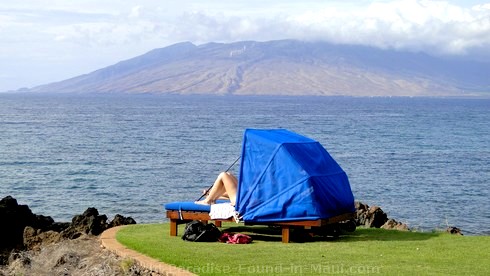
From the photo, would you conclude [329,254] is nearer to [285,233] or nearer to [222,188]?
[285,233]

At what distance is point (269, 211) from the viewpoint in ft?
52.3

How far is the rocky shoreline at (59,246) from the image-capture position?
14375mm

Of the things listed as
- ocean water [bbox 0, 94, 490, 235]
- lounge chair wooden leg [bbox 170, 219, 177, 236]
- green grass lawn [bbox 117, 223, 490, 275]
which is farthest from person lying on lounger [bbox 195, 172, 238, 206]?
ocean water [bbox 0, 94, 490, 235]

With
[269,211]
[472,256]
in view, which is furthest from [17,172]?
[472,256]

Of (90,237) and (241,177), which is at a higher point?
(241,177)

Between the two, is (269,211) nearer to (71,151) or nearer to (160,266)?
(160,266)

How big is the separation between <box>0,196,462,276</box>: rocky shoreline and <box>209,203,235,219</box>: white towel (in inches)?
91.3

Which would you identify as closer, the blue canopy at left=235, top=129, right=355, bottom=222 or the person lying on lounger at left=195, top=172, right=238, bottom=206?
the blue canopy at left=235, top=129, right=355, bottom=222

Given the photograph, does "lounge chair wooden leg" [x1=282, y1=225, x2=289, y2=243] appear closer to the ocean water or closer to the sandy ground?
the sandy ground

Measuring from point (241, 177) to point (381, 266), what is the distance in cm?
410

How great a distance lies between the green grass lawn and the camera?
1295 centimetres

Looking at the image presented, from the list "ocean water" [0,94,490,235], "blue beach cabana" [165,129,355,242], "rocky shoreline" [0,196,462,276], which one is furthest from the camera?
"ocean water" [0,94,490,235]

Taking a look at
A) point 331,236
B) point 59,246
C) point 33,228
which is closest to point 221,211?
point 331,236

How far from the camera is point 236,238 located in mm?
15766
